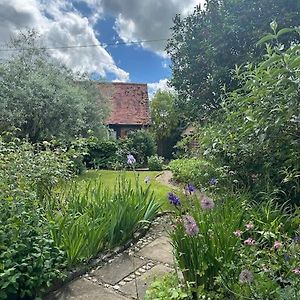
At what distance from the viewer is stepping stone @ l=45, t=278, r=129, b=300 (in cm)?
301

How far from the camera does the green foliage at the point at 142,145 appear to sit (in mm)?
18562

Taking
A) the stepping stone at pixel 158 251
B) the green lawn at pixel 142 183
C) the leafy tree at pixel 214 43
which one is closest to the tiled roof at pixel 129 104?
the green lawn at pixel 142 183

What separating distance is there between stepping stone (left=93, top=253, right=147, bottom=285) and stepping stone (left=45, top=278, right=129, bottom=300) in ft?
0.61

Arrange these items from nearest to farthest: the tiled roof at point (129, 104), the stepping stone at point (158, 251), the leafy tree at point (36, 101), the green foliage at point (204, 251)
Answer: the green foliage at point (204, 251), the stepping stone at point (158, 251), the leafy tree at point (36, 101), the tiled roof at point (129, 104)

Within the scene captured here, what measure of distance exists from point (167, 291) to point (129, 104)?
915 inches

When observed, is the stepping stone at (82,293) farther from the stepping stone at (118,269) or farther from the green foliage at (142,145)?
the green foliage at (142,145)

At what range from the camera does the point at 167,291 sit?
8.65ft

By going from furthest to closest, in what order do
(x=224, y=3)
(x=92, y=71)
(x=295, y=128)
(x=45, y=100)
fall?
(x=92, y=71) → (x=45, y=100) → (x=224, y=3) → (x=295, y=128)

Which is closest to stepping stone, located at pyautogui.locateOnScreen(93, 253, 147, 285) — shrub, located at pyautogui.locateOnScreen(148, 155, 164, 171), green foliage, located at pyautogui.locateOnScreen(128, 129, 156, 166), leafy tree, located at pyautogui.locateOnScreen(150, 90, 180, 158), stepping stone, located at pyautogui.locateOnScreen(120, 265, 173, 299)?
stepping stone, located at pyautogui.locateOnScreen(120, 265, 173, 299)

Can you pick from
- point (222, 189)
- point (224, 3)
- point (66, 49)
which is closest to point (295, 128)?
point (222, 189)

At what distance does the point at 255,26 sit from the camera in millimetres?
7926

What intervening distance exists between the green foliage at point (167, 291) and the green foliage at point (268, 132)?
53.7 inches

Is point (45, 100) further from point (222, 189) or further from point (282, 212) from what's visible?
point (282, 212)

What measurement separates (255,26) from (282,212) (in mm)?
6245
